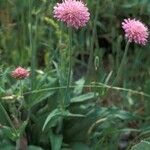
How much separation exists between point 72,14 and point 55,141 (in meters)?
0.55

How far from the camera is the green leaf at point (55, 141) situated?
2.06 metres

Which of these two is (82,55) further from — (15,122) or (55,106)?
(15,122)

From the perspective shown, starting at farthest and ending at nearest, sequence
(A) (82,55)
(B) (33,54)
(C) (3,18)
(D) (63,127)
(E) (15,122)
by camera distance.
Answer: (A) (82,55) → (C) (3,18) → (D) (63,127) → (B) (33,54) → (E) (15,122)

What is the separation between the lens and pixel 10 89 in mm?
2127

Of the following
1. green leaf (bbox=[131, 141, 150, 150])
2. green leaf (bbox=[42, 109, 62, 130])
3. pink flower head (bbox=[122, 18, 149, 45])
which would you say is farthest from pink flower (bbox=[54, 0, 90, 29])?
green leaf (bbox=[131, 141, 150, 150])

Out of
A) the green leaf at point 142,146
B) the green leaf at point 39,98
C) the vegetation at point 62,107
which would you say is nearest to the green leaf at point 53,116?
the vegetation at point 62,107

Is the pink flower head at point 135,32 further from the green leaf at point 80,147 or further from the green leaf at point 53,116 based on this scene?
the green leaf at point 80,147

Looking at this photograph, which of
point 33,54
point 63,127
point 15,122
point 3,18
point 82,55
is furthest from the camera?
point 82,55

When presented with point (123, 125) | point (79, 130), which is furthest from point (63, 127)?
point (123, 125)

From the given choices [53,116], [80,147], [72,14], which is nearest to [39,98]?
[53,116]

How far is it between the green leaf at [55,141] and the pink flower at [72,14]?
51cm

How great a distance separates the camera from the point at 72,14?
1.84 m

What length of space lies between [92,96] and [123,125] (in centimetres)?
20

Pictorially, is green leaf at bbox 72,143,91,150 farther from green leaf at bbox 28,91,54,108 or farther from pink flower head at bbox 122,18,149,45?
pink flower head at bbox 122,18,149,45
